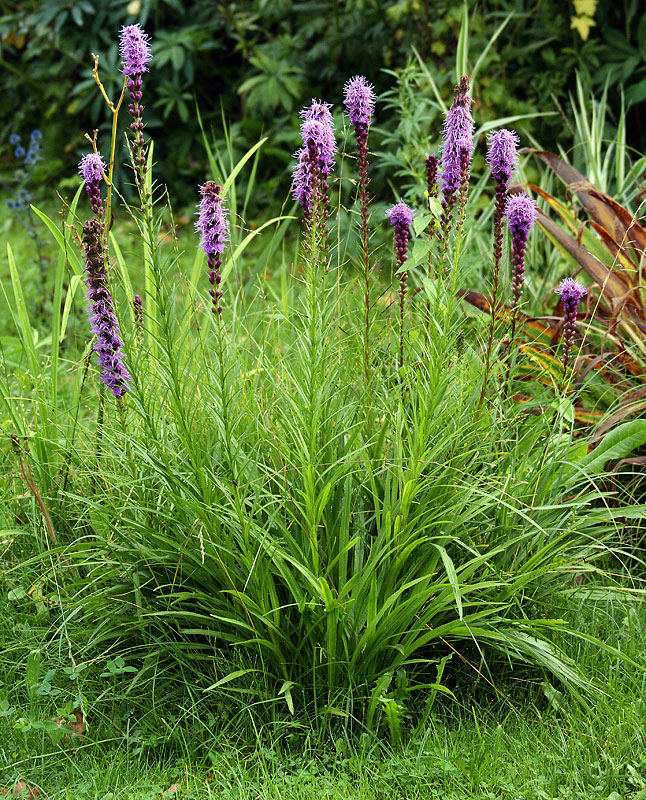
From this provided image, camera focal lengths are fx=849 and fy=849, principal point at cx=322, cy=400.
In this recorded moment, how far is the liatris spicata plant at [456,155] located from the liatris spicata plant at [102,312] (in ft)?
2.98

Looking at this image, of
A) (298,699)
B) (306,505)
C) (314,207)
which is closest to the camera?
(314,207)

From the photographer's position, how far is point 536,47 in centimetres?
543

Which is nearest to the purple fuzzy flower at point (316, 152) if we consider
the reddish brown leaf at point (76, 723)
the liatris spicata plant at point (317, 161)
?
the liatris spicata plant at point (317, 161)

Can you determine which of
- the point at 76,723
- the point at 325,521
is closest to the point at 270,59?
the point at 325,521

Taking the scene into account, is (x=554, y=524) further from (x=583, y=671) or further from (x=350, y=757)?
(x=350, y=757)

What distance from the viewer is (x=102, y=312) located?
2361mm

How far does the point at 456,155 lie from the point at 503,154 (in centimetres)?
12

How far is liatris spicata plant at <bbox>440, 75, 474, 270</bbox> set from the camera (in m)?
2.13

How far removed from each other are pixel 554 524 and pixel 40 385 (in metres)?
1.82

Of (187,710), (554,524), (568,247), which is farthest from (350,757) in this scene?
(568,247)

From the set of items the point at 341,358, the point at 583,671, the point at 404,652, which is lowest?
the point at 583,671

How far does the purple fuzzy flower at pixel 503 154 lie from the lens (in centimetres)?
223

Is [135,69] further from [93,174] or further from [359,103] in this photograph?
[359,103]

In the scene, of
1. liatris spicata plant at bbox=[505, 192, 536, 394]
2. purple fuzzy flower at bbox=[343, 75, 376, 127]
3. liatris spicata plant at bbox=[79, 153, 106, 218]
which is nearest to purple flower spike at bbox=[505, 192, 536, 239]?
liatris spicata plant at bbox=[505, 192, 536, 394]
